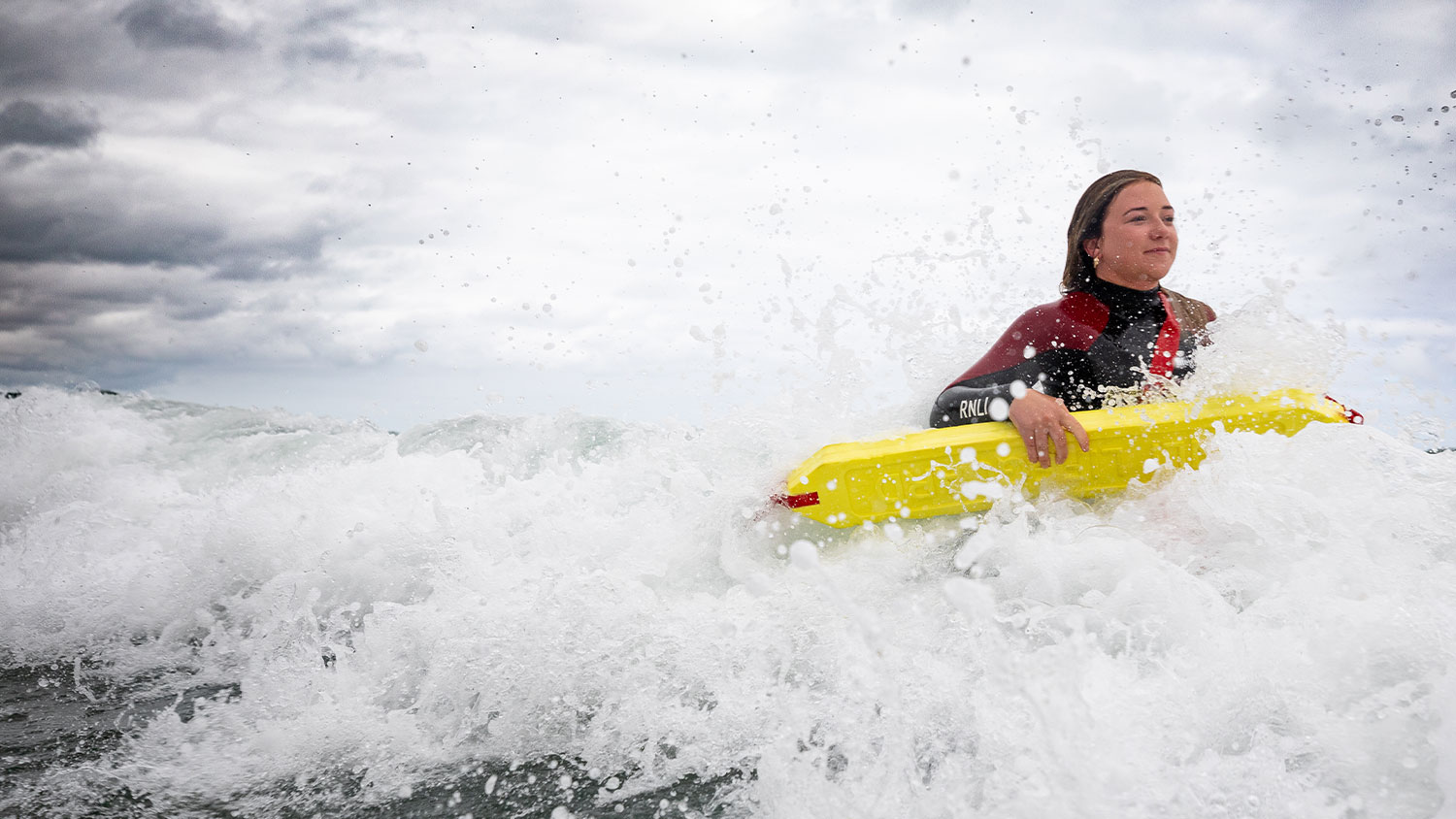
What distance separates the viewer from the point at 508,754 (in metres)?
2.13

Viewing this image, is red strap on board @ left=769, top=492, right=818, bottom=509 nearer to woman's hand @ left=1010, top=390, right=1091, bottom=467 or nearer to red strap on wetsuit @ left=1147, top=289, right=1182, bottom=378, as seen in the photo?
woman's hand @ left=1010, top=390, right=1091, bottom=467

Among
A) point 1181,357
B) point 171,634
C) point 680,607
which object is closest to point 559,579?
point 680,607

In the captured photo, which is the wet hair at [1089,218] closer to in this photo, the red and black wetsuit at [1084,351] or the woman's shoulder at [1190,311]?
the red and black wetsuit at [1084,351]

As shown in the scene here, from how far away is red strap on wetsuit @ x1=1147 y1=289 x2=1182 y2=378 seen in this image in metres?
3.14

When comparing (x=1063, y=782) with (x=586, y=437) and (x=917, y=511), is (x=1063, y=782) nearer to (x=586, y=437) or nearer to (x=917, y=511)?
(x=917, y=511)

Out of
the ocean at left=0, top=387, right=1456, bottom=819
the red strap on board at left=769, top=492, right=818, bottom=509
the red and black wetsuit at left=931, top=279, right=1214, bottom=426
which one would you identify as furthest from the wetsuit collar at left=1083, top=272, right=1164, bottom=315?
the red strap on board at left=769, top=492, right=818, bottom=509

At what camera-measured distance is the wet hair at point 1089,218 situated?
3369 mm

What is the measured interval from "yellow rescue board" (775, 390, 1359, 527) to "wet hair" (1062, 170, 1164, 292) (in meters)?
0.79

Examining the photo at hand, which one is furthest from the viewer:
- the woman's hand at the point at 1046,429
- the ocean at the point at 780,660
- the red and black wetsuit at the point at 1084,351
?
the red and black wetsuit at the point at 1084,351

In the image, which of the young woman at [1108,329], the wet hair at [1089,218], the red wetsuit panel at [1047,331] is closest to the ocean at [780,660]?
the young woman at [1108,329]

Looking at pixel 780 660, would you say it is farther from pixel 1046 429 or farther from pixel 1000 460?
pixel 1046 429

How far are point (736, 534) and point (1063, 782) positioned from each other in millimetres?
1729

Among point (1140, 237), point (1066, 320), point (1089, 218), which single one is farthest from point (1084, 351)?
point (1089, 218)

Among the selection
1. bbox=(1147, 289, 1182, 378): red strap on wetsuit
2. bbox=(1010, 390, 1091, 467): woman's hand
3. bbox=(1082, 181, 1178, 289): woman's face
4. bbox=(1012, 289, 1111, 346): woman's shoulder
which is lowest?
bbox=(1010, 390, 1091, 467): woman's hand
